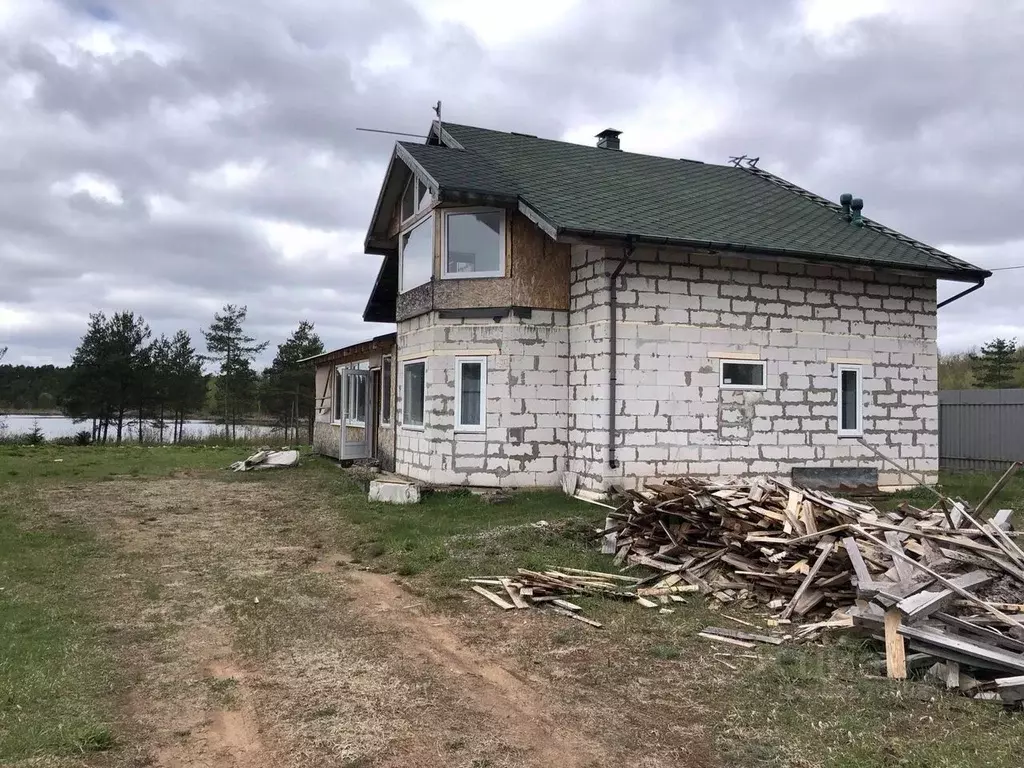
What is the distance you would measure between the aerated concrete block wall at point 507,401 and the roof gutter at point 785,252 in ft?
7.28

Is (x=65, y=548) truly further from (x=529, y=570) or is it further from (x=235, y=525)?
(x=529, y=570)

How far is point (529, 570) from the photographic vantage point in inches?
338

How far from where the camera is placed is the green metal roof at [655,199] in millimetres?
12906

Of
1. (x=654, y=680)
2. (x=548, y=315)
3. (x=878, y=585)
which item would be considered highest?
(x=548, y=315)

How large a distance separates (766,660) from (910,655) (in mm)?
1011

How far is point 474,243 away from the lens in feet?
46.4

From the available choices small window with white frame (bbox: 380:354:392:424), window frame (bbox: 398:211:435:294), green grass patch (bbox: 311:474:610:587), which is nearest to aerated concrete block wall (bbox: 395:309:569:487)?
green grass patch (bbox: 311:474:610:587)

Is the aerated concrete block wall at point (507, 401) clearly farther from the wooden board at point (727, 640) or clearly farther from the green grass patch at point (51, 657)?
the wooden board at point (727, 640)

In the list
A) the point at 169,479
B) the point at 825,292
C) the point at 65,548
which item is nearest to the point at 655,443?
the point at 825,292

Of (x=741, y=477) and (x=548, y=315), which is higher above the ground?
(x=548, y=315)

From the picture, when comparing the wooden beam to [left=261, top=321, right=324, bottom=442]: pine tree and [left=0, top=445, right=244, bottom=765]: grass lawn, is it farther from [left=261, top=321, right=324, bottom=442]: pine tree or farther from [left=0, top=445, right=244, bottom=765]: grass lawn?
[left=261, top=321, right=324, bottom=442]: pine tree

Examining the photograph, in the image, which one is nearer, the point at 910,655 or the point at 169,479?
the point at 910,655

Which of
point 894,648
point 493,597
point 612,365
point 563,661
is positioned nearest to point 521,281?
point 612,365

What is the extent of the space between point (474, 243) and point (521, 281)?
4.04ft
